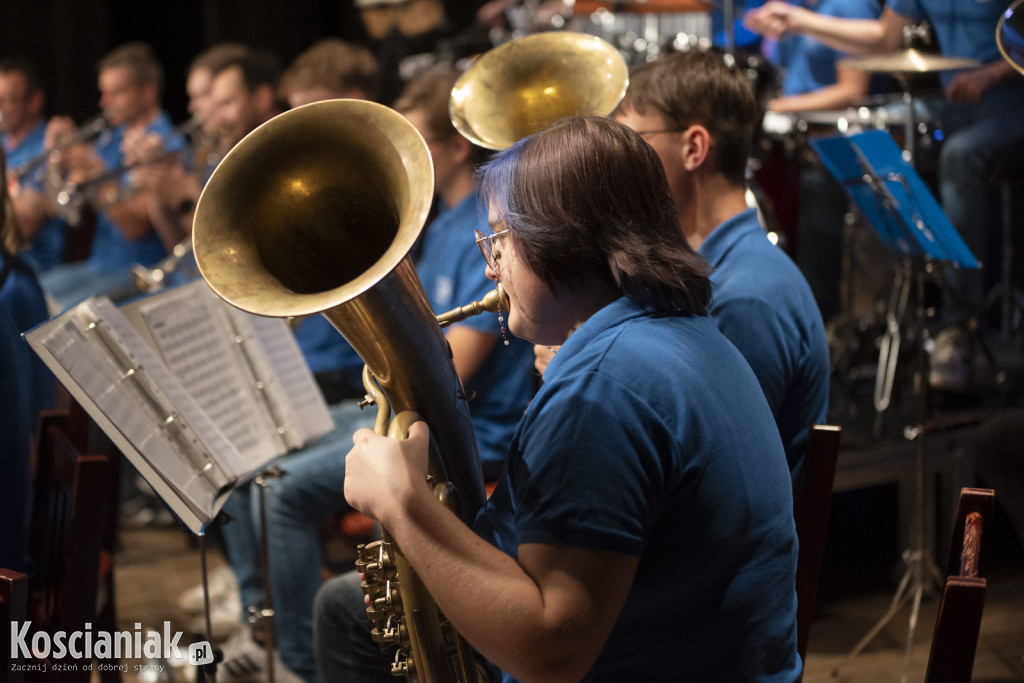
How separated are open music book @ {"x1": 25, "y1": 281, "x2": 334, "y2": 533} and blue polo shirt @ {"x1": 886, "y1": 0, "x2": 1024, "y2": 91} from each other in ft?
6.95

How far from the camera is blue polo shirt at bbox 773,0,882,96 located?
144 inches

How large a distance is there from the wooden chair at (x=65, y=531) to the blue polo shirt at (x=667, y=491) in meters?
0.88

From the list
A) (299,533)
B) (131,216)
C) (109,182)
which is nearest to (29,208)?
(109,182)

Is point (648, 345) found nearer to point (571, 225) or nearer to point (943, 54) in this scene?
point (571, 225)

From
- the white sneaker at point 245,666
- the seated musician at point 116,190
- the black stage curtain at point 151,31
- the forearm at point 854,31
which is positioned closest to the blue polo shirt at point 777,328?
the white sneaker at point 245,666

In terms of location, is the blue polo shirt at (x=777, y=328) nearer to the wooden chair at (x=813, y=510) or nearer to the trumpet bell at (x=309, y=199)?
the wooden chair at (x=813, y=510)

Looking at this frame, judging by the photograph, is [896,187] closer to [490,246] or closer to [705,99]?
[705,99]

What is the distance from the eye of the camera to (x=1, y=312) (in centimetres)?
187

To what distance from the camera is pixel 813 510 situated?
171 cm

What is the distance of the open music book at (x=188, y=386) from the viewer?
1.64m

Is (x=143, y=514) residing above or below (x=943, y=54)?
below

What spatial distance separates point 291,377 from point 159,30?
5115mm

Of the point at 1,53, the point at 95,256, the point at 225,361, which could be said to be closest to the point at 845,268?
the point at 225,361

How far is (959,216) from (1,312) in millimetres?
2687
